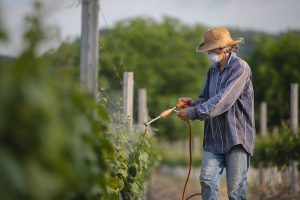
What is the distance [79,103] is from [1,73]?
91 centimetres

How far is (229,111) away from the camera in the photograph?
8062mm

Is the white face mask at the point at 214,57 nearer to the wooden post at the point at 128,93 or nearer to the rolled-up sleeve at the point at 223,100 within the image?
the rolled-up sleeve at the point at 223,100

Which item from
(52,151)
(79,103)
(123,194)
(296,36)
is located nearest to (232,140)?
(123,194)

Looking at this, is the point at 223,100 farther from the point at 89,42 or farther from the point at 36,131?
the point at 36,131

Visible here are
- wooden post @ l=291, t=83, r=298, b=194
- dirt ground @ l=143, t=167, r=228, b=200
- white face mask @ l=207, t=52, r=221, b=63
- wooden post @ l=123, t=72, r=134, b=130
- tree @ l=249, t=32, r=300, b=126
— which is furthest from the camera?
tree @ l=249, t=32, r=300, b=126

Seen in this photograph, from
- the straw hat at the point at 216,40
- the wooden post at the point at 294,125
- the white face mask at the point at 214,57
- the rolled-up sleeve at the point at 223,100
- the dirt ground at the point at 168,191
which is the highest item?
the straw hat at the point at 216,40

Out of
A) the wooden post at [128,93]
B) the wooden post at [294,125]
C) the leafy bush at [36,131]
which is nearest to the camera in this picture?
the leafy bush at [36,131]

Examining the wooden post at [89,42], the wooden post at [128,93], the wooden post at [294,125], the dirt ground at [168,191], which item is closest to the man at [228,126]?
the wooden post at [89,42]

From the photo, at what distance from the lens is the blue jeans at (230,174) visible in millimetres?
7996

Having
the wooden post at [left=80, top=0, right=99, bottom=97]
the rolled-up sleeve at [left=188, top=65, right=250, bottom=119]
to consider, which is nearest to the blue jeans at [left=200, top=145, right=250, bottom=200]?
the rolled-up sleeve at [left=188, top=65, right=250, bottom=119]

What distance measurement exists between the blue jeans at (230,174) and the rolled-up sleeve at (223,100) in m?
0.47

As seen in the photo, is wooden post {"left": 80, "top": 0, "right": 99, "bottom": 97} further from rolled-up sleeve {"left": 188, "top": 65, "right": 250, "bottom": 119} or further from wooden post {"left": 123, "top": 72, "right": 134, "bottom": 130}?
wooden post {"left": 123, "top": 72, "right": 134, "bottom": 130}

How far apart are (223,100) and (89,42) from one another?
1.71 metres

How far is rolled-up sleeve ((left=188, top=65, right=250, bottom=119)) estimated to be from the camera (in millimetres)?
7844
